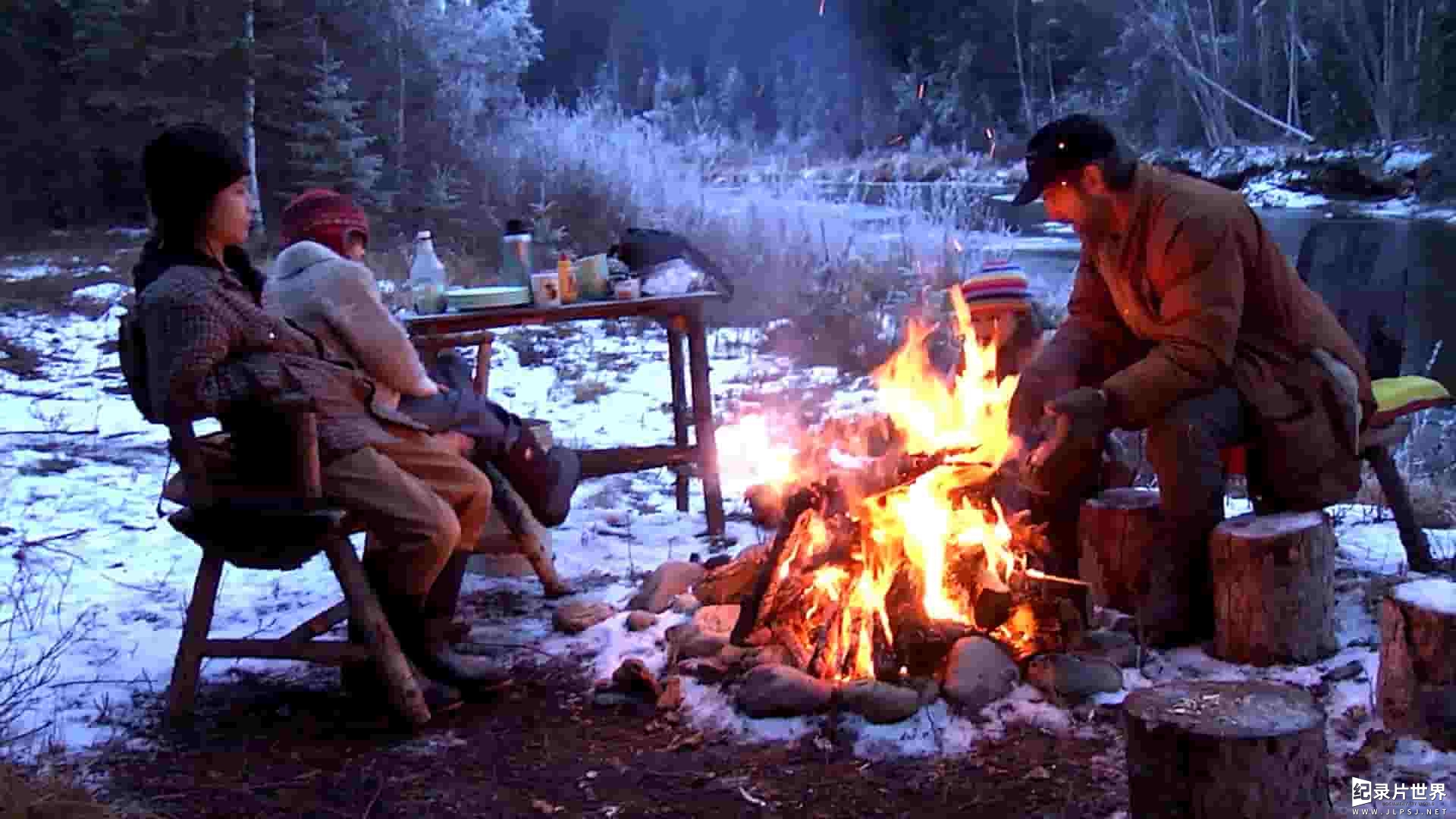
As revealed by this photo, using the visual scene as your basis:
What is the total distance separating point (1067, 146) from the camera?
3.63 m

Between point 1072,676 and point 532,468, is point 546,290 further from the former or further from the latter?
point 1072,676

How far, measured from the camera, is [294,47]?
12062mm

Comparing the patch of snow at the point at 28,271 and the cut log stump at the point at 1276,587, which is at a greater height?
the patch of snow at the point at 28,271

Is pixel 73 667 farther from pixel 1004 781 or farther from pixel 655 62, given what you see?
pixel 655 62

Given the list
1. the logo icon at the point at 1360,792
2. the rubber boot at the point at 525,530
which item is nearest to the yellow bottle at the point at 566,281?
the rubber boot at the point at 525,530

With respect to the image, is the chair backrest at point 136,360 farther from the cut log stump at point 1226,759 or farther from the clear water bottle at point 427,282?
the cut log stump at point 1226,759

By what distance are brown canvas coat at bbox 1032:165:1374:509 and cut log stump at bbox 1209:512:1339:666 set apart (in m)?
0.20

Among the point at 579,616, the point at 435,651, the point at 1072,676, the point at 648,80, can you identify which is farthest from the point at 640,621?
the point at 648,80

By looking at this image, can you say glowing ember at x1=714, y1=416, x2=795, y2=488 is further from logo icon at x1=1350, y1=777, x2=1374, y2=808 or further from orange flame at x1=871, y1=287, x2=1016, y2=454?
logo icon at x1=1350, y1=777, x2=1374, y2=808

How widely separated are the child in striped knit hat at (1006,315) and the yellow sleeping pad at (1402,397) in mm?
1254

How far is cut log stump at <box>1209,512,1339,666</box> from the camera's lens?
3398 mm

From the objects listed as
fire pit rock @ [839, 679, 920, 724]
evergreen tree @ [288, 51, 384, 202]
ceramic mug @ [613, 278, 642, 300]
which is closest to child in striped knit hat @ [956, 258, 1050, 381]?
ceramic mug @ [613, 278, 642, 300]

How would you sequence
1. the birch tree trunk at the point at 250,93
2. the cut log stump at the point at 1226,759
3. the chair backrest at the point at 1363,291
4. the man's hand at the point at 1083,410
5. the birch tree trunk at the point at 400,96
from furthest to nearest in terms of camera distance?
1. the birch tree trunk at the point at 400,96
2. the birch tree trunk at the point at 250,93
3. the chair backrest at the point at 1363,291
4. the man's hand at the point at 1083,410
5. the cut log stump at the point at 1226,759

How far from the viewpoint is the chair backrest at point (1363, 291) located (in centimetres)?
487
